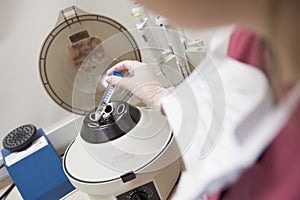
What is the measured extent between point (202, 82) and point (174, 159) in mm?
321

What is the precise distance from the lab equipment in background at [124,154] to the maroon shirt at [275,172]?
17.4 inches

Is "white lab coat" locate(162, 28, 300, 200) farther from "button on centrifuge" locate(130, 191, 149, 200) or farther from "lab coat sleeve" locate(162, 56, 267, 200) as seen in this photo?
"button on centrifuge" locate(130, 191, 149, 200)

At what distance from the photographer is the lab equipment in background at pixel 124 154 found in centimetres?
82

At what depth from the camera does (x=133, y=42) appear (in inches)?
35.4

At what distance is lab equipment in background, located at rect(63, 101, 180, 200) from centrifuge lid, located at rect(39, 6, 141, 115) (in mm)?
73

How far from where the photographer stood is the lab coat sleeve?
354 mm

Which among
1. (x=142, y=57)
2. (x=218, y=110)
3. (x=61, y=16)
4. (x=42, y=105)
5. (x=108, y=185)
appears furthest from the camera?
(x=42, y=105)

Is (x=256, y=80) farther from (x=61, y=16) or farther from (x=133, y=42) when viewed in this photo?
(x=61, y=16)

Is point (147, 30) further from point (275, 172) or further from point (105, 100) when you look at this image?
point (275, 172)

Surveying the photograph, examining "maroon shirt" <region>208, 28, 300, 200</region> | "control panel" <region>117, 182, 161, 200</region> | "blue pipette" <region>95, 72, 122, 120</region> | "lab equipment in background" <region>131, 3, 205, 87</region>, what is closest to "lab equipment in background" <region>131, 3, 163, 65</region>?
"lab equipment in background" <region>131, 3, 205, 87</region>

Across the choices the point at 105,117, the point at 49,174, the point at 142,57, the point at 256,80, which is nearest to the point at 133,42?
the point at 142,57

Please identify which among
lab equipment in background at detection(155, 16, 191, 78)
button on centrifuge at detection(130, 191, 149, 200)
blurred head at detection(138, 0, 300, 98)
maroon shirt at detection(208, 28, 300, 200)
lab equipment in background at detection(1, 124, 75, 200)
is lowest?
button on centrifuge at detection(130, 191, 149, 200)

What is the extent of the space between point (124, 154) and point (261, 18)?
60cm

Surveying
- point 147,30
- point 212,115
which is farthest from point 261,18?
point 147,30
